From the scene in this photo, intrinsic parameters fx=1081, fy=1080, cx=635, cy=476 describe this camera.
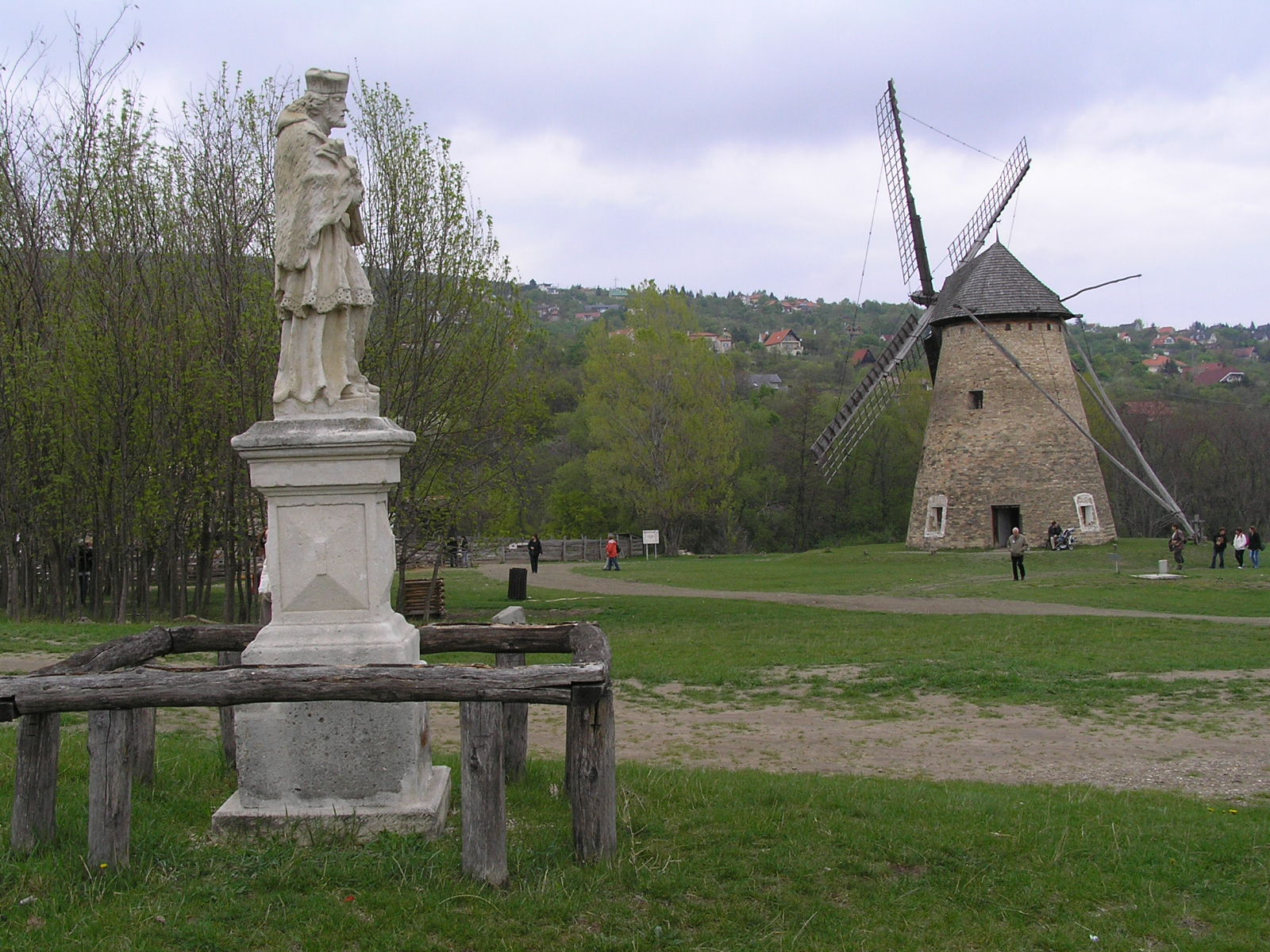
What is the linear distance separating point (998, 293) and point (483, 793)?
34.6 meters

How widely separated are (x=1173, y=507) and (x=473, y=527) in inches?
872

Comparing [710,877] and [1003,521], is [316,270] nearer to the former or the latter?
[710,877]

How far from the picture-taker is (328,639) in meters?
5.47

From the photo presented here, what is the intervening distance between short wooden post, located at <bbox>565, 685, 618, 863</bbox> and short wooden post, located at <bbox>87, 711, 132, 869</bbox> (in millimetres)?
2002

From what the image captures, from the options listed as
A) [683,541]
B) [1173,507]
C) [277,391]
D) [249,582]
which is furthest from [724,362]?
A: [277,391]

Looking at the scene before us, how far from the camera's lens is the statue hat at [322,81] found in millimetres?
5977

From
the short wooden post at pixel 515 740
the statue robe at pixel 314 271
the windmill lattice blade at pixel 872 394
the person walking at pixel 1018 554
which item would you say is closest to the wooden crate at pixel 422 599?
the short wooden post at pixel 515 740

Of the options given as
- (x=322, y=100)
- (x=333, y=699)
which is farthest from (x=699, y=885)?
(x=322, y=100)

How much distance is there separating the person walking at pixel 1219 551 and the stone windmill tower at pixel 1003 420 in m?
5.79

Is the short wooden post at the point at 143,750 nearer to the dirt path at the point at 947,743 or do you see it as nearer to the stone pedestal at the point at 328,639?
the stone pedestal at the point at 328,639

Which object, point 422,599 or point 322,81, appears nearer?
point 322,81

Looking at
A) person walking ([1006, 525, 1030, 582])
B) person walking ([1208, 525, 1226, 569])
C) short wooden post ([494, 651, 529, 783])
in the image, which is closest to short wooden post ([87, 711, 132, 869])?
short wooden post ([494, 651, 529, 783])

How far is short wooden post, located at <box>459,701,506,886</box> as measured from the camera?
15.8ft

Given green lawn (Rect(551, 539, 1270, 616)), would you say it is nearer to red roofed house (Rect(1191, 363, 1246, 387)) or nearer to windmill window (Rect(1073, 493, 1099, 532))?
windmill window (Rect(1073, 493, 1099, 532))
